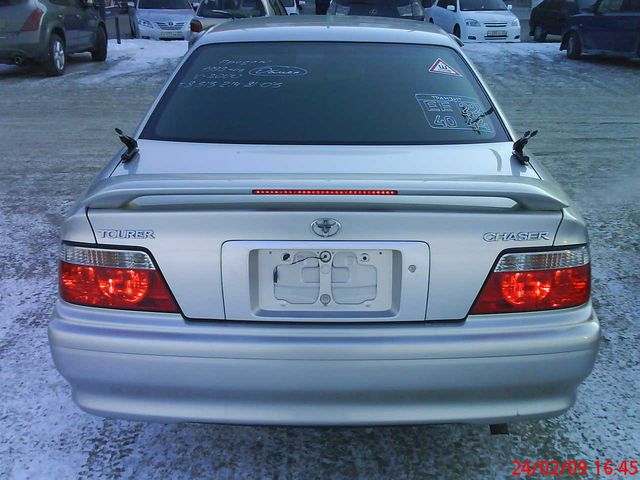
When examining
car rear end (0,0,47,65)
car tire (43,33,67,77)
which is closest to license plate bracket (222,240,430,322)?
car rear end (0,0,47,65)

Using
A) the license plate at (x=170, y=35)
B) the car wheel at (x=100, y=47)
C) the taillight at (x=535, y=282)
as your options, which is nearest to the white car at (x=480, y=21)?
the license plate at (x=170, y=35)

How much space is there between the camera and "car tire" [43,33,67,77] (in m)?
12.4

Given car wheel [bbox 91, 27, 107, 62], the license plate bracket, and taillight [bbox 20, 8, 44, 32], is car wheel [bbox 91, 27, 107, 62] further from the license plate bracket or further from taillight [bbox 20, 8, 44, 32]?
the license plate bracket

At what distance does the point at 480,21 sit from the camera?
1859 centimetres

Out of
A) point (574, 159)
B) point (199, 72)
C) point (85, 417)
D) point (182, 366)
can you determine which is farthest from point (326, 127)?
point (574, 159)

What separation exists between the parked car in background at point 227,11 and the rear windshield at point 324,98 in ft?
34.6

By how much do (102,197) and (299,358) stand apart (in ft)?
2.71

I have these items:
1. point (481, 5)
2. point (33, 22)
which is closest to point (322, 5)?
point (481, 5)

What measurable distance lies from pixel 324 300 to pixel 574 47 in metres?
15.0

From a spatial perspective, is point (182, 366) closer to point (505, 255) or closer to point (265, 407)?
point (265, 407)

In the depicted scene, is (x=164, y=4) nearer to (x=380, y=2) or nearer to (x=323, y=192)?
(x=380, y=2)

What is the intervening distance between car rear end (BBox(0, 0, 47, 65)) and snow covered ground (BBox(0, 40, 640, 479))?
3.69 metres
